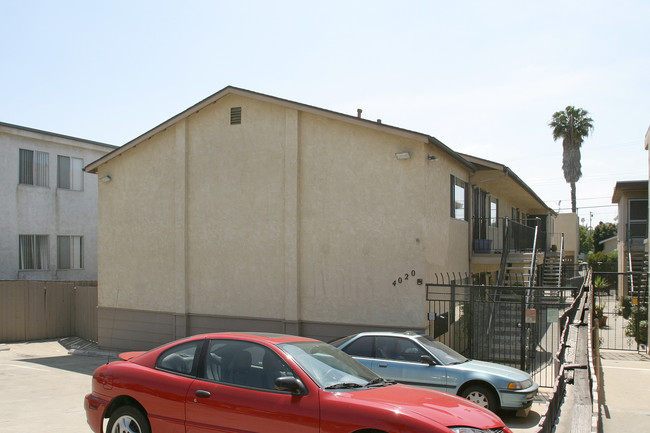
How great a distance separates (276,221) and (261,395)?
9134 mm

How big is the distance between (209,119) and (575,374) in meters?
12.6

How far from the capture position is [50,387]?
39.2 feet

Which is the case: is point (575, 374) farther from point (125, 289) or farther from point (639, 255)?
point (639, 255)

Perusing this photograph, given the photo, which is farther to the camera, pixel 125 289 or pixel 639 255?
pixel 639 255

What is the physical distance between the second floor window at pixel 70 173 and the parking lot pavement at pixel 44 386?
7.02m

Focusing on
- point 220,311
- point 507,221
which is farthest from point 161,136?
point 507,221

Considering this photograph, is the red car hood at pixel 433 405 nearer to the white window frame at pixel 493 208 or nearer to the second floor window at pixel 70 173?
the white window frame at pixel 493 208

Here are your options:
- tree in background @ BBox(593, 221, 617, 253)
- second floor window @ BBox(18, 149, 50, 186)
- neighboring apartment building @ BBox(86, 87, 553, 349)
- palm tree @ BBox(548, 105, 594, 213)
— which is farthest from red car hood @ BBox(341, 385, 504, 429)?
tree in background @ BBox(593, 221, 617, 253)

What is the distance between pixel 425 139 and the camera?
41.1ft

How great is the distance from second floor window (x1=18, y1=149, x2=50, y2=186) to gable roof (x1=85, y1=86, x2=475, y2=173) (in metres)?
5.76

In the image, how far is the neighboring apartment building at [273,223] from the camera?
512 inches

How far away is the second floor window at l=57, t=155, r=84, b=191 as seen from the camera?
23.1 m

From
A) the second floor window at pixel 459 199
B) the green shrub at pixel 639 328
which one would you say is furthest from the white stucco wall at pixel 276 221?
the green shrub at pixel 639 328

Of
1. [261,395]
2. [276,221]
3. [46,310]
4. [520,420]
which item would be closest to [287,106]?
[276,221]
